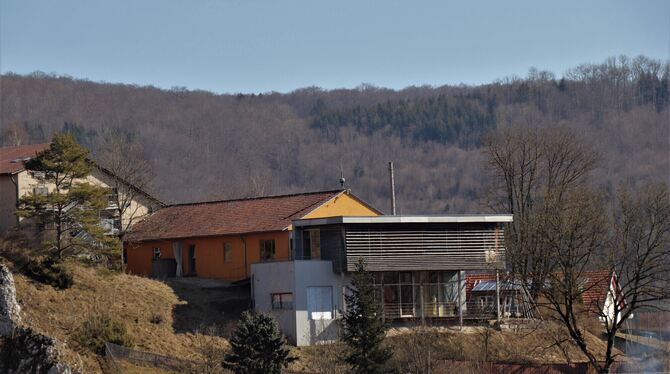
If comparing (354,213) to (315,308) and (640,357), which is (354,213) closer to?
(315,308)

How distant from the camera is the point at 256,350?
4188cm

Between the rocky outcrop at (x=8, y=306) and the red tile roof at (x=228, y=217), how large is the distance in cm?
1409

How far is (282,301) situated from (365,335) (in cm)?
1046

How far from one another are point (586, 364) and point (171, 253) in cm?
2150

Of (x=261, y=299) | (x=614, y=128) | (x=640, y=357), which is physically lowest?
(x=640, y=357)

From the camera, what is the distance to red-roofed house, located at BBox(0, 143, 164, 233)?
55.5 m

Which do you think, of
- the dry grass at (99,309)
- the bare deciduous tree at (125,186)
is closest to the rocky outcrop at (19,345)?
the dry grass at (99,309)

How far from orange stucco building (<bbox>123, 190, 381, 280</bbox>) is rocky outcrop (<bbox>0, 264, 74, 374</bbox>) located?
14332mm

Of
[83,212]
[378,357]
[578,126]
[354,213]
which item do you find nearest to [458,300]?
[354,213]

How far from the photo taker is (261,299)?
52.5 meters

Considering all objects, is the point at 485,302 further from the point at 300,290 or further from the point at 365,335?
the point at 365,335

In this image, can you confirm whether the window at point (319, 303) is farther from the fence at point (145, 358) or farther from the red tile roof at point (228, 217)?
the fence at point (145, 358)

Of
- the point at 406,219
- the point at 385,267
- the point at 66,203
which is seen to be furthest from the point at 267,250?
the point at 66,203

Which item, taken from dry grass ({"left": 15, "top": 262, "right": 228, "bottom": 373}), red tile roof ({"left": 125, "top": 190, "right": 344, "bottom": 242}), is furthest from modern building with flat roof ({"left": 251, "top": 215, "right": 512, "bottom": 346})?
dry grass ({"left": 15, "top": 262, "right": 228, "bottom": 373})
